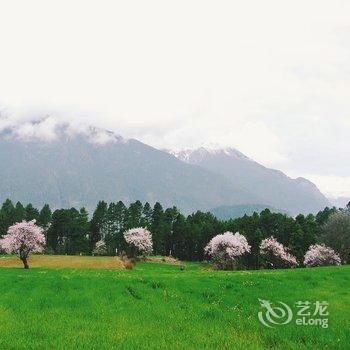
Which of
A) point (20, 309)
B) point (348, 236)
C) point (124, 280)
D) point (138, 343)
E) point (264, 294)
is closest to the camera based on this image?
point (138, 343)

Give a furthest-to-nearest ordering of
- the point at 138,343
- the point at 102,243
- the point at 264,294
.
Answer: the point at 102,243 < the point at 264,294 < the point at 138,343

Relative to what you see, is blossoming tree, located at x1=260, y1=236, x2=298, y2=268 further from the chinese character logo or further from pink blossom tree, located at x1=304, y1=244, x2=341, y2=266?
the chinese character logo

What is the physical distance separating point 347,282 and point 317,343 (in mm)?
19248

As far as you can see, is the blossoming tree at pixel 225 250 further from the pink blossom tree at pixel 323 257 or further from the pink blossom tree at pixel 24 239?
the pink blossom tree at pixel 24 239

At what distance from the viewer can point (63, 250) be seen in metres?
162

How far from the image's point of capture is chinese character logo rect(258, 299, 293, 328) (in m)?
22.1

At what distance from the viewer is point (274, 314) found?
24078 mm

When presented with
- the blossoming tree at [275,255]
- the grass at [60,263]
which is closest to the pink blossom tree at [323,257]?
the blossoming tree at [275,255]

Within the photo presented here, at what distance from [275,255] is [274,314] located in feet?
337

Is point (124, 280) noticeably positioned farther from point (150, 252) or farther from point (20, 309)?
point (150, 252)

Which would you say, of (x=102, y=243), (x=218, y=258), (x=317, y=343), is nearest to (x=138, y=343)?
(x=317, y=343)

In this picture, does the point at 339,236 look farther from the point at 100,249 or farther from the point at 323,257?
the point at 100,249

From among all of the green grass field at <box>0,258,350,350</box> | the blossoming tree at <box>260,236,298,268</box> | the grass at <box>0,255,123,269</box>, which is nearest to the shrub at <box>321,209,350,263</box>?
the blossoming tree at <box>260,236,298,268</box>

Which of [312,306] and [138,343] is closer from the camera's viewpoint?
[138,343]
